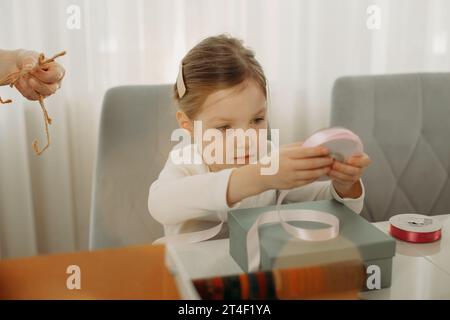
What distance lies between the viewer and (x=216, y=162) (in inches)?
34.4

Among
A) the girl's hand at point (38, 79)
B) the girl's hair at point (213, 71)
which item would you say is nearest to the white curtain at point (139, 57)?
the girl's hair at point (213, 71)

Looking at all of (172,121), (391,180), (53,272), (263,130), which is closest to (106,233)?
(172,121)

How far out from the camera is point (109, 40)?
4.26ft

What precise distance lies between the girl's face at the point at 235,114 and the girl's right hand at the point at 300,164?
17 cm

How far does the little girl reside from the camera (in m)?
0.73

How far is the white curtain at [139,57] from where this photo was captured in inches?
50.8

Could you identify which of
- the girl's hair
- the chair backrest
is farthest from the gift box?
the chair backrest

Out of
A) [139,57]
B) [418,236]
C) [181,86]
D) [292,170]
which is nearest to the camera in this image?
[292,170]

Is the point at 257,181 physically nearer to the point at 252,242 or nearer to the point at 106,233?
the point at 252,242

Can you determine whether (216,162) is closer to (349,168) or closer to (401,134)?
(349,168)

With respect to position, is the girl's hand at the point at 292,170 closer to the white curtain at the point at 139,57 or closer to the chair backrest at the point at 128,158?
the chair backrest at the point at 128,158

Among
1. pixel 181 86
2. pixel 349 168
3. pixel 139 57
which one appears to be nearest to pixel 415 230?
pixel 349 168

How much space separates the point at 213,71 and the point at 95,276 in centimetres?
40

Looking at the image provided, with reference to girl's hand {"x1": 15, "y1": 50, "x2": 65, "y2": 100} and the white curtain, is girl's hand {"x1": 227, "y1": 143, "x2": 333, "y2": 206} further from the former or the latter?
the white curtain
